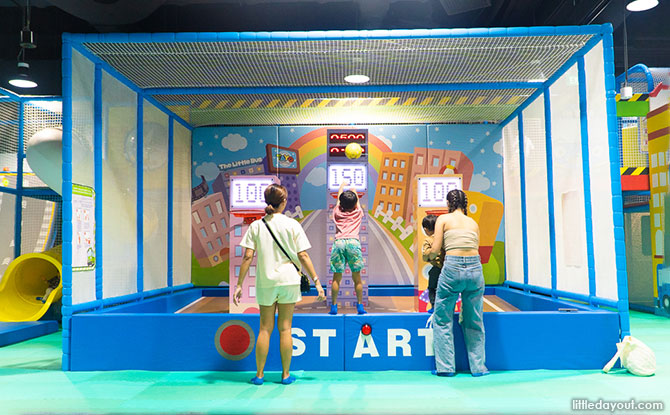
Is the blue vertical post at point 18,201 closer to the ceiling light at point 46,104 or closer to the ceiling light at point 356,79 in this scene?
the ceiling light at point 46,104

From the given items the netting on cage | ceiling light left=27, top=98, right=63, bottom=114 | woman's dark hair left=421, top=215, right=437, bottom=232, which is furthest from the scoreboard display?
the netting on cage

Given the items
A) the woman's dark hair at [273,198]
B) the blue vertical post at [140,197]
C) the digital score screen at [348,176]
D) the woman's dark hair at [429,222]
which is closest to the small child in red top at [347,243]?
the digital score screen at [348,176]

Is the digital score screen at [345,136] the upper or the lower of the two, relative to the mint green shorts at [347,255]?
upper

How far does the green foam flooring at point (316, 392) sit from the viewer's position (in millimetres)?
3631

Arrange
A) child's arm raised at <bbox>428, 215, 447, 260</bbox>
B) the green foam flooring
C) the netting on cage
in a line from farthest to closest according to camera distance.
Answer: the netting on cage → child's arm raised at <bbox>428, 215, 447, 260</bbox> → the green foam flooring

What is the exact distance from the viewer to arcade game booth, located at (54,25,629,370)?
4.82 m

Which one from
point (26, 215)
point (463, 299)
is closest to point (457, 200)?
point (463, 299)

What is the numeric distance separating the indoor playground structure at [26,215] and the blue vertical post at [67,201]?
10.3ft

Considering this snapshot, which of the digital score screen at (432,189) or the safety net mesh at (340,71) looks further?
the digital score screen at (432,189)

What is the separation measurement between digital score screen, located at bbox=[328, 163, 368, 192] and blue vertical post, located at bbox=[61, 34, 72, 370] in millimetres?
3331

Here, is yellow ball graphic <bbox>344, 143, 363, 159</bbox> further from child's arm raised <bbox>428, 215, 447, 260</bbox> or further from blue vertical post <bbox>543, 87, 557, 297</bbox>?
child's arm raised <bbox>428, 215, 447, 260</bbox>

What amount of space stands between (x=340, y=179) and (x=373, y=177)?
1.68 metres

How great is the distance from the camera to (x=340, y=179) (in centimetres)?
713

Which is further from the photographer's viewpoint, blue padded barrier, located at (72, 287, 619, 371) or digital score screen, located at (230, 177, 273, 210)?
digital score screen, located at (230, 177, 273, 210)
